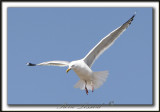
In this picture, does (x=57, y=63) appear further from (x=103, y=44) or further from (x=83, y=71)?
(x=103, y=44)

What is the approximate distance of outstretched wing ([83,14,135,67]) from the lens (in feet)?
17.4

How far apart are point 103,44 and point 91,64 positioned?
33 centimetres

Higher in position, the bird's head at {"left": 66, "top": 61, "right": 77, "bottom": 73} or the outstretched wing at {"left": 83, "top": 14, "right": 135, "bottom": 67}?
the outstretched wing at {"left": 83, "top": 14, "right": 135, "bottom": 67}

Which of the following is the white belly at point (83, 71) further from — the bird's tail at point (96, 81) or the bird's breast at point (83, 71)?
the bird's tail at point (96, 81)

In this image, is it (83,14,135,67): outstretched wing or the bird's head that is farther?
(83,14,135,67): outstretched wing

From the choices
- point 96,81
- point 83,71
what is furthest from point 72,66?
point 96,81

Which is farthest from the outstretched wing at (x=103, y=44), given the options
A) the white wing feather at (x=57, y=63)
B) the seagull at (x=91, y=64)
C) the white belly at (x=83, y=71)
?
the white wing feather at (x=57, y=63)

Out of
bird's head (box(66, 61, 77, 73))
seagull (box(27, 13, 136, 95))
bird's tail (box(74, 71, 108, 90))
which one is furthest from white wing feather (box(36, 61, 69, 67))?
bird's tail (box(74, 71, 108, 90))

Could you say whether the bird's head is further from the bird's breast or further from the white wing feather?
the white wing feather

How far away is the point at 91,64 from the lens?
215 inches

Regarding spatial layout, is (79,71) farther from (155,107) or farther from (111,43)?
(155,107)

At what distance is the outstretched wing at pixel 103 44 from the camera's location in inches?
209

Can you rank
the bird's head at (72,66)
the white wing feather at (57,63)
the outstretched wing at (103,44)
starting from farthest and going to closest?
the white wing feather at (57,63) → the outstretched wing at (103,44) → the bird's head at (72,66)

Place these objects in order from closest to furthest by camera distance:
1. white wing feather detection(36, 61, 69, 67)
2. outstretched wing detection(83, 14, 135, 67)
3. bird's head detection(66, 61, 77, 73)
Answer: bird's head detection(66, 61, 77, 73), outstretched wing detection(83, 14, 135, 67), white wing feather detection(36, 61, 69, 67)
